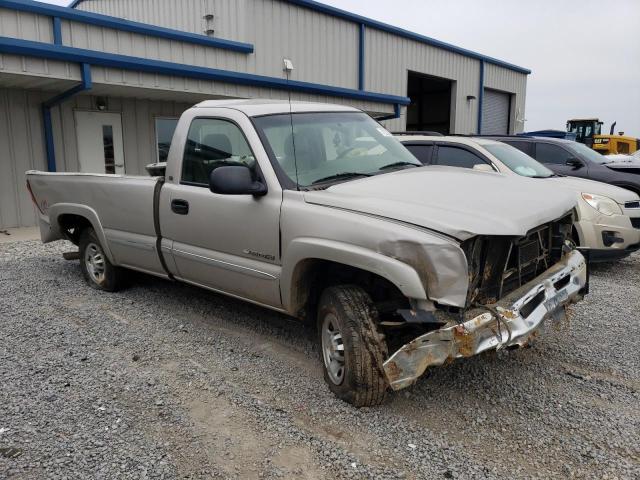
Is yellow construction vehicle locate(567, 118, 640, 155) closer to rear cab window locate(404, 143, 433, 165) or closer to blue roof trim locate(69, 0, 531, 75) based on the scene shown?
blue roof trim locate(69, 0, 531, 75)

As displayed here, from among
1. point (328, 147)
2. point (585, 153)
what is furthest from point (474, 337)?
point (585, 153)

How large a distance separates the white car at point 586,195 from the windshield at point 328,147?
2135mm

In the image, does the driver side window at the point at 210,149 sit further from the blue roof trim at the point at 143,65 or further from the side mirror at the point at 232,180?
the blue roof trim at the point at 143,65

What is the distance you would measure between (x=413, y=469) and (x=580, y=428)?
3.79 ft

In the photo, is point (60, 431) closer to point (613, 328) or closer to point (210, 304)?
point (210, 304)

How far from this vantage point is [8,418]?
3361 millimetres

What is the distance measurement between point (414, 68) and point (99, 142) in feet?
42.3

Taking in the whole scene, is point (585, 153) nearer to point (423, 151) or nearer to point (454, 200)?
point (423, 151)

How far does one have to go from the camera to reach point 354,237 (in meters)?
3.30

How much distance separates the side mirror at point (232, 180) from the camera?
12.2 feet

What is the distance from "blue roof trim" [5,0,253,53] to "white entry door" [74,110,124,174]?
71.5 inches

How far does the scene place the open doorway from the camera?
86.6 feet

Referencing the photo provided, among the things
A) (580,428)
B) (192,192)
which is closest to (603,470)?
(580,428)

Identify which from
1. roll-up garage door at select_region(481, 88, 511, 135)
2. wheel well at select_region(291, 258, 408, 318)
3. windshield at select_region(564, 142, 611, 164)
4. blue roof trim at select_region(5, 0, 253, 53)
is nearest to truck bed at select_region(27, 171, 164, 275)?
wheel well at select_region(291, 258, 408, 318)
